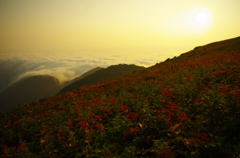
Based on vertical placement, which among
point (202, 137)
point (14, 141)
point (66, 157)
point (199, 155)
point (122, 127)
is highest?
point (202, 137)

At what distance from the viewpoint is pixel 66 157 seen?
14.9 feet

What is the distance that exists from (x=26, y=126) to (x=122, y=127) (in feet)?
17.0

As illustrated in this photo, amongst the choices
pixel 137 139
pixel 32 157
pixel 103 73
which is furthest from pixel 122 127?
pixel 103 73

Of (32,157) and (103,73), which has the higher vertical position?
(32,157)

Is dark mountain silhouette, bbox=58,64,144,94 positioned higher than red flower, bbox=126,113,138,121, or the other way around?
red flower, bbox=126,113,138,121

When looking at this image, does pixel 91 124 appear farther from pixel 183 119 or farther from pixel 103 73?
pixel 103 73

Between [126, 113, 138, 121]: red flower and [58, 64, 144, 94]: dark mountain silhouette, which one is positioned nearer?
[126, 113, 138, 121]: red flower

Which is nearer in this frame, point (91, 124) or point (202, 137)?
point (202, 137)

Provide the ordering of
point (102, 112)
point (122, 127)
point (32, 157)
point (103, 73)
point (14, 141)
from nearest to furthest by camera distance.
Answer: point (32, 157), point (122, 127), point (14, 141), point (102, 112), point (103, 73)

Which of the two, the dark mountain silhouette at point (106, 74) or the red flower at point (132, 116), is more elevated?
the red flower at point (132, 116)

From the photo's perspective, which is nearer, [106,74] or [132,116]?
[132,116]

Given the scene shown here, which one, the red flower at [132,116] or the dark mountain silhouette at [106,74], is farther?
the dark mountain silhouette at [106,74]

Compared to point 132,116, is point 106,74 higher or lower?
lower

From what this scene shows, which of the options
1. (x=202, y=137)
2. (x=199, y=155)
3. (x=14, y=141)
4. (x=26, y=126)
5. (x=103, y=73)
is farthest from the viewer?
(x=103, y=73)
